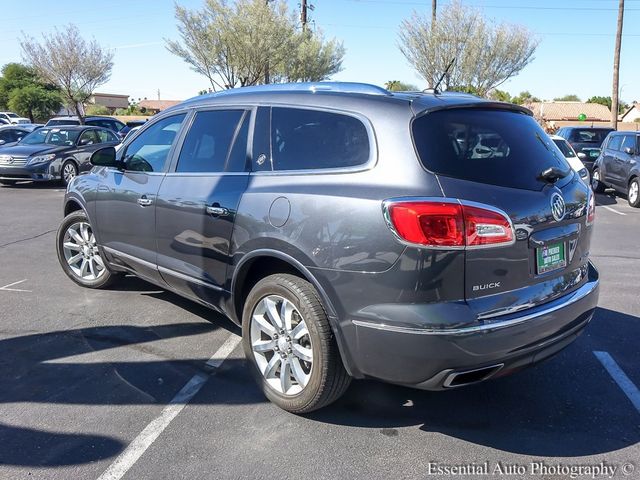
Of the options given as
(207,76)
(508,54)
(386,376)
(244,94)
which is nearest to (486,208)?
(386,376)

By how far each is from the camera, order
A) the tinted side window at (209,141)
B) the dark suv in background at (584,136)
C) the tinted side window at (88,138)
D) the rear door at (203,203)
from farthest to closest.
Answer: the dark suv in background at (584,136)
the tinted side window at (88,138)
the tinted side window at (209,141)
the rear door at (203,203)

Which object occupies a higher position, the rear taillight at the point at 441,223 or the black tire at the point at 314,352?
the rear taillight at the point at 441,223

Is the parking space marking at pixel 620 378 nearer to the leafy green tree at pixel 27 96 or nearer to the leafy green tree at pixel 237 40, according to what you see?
the leafy green tree at pixel 237 40

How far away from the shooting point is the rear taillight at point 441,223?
2684mm

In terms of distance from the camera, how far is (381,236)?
9.06ft

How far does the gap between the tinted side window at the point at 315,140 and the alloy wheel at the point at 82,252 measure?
2.80 meters

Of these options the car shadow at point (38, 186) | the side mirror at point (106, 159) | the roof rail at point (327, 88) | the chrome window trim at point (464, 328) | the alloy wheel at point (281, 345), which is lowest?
the car shadow at point (38, 186)

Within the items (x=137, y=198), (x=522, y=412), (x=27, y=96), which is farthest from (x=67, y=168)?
(x=27, y=96)

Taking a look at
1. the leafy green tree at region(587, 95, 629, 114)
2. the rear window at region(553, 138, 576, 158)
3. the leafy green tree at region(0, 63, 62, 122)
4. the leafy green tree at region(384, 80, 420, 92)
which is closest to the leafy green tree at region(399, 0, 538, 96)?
the leafy green tree at region(384, 80, 420, 92)

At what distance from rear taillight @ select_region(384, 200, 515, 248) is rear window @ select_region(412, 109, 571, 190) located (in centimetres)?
21

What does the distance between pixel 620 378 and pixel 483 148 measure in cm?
199

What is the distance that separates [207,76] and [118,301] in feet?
74.3

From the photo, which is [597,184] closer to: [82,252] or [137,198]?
[82,252]

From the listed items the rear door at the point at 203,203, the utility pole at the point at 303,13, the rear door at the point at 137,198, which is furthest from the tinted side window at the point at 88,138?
the utility pole at the point at 303,13
